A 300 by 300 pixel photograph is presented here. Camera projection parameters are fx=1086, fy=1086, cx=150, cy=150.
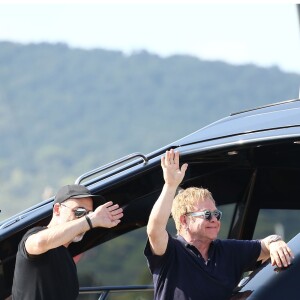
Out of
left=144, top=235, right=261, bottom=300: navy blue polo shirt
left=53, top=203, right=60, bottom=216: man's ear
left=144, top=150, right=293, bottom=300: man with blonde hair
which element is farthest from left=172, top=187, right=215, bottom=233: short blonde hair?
left=53, top=203, right=60, bottom=216: man's ear

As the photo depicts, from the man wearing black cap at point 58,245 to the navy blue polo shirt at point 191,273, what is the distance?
244 millimetres

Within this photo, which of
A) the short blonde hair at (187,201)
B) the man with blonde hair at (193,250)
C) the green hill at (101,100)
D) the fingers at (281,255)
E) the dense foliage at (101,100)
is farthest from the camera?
the green hill at (101,100)

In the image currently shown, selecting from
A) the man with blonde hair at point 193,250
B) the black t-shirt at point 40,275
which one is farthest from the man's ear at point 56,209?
the man with blonde hair at point 193,250

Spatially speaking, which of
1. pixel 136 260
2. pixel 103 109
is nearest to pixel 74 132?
pixel 103 109

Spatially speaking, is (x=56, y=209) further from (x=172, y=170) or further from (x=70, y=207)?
(x=172, y=170)

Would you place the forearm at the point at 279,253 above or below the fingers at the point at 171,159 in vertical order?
below

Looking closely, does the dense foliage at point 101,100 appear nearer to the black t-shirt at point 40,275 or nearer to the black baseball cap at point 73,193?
the black baseball cap at point 73,193

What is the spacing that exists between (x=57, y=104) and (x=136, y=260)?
6176 cm

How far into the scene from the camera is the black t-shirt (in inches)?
168

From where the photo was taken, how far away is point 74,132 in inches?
4181

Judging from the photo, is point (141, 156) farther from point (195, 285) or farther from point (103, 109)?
point (103, 109)

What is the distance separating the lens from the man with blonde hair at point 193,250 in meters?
4.02

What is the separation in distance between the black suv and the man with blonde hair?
11cm

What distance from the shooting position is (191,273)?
161 inches
